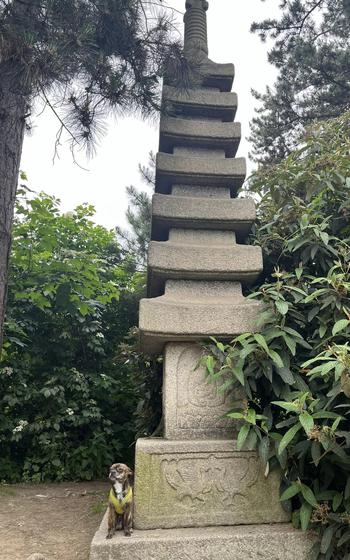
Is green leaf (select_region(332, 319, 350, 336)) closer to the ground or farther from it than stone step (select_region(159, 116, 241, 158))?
closer to the ground

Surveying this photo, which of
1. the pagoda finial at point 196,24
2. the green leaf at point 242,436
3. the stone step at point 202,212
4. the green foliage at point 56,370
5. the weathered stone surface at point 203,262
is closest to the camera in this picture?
the green leaf at point 242,436

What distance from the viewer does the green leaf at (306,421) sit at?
6.87 feet

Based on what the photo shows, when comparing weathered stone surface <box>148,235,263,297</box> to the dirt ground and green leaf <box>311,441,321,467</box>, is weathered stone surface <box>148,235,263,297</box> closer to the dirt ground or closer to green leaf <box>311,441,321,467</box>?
green leaf <box>311,441,321,467</box>

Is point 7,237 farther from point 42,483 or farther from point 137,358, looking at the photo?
point 42,483

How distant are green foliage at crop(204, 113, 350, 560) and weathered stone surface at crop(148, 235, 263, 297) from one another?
24 cm

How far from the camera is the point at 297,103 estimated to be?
7941 millimetres

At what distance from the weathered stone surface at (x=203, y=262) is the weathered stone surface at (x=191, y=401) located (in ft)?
1.66

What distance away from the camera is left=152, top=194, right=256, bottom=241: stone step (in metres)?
3.23

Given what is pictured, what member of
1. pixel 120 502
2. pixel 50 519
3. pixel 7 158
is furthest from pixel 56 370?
pixel 120 502

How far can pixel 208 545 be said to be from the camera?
7.41 ft

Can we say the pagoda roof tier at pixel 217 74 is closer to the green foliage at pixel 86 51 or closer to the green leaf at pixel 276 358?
the green foliage at pixel 86 51

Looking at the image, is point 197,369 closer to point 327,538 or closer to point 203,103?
point 327,538

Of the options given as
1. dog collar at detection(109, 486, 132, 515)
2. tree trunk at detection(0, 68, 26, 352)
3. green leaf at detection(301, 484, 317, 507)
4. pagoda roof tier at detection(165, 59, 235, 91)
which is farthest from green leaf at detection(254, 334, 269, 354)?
pagoda roof tier at detection(165, 59, 235, 91)

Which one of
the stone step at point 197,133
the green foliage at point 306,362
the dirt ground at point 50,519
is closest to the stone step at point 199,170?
the stone step at point 197,133
